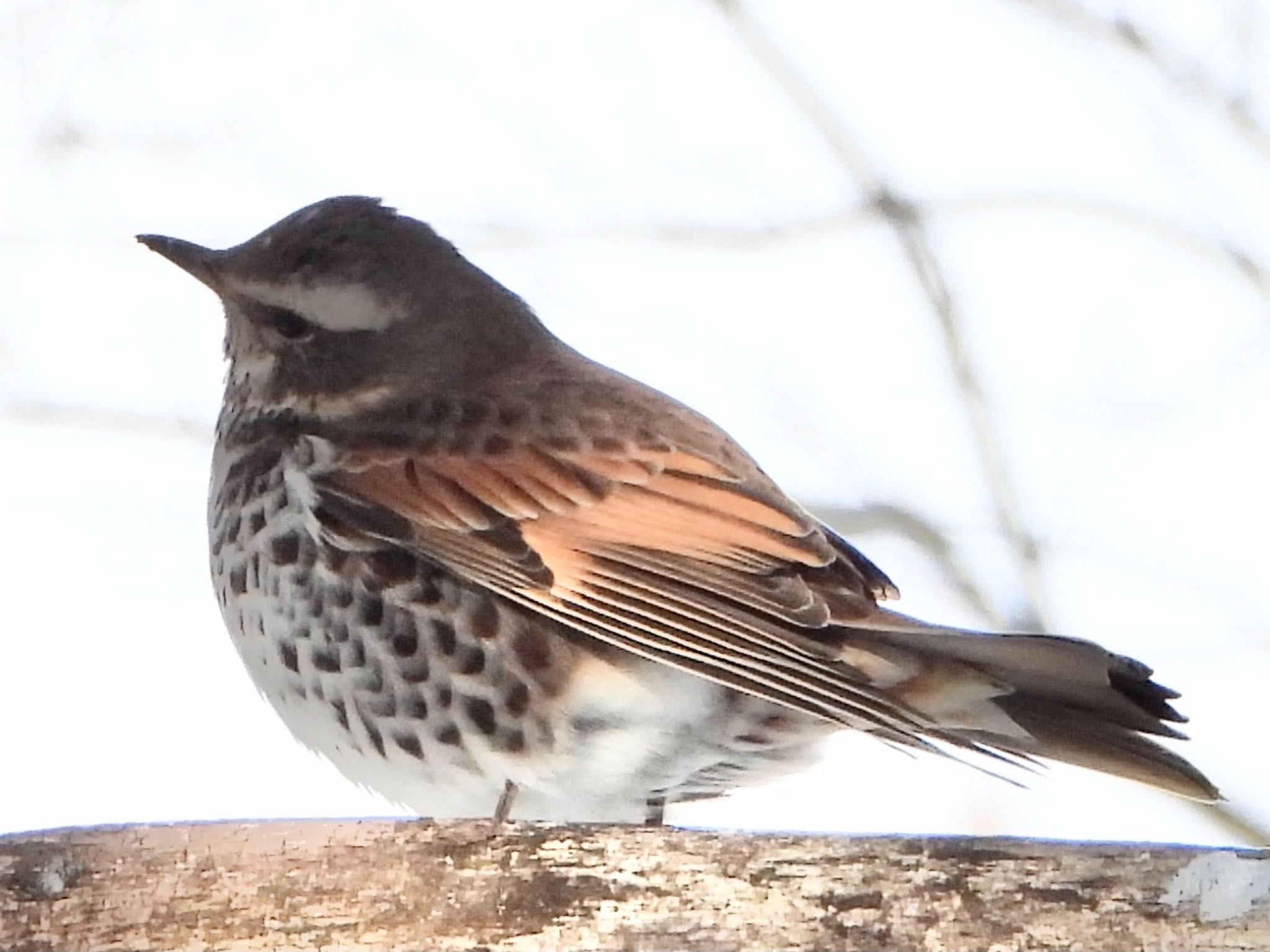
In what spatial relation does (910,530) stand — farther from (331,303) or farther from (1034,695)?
(1034,695)

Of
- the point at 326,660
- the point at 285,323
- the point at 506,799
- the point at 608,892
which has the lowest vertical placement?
the point at 608,892

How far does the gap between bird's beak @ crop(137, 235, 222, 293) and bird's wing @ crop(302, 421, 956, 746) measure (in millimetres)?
336

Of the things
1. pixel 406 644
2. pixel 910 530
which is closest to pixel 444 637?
pixel 406 644

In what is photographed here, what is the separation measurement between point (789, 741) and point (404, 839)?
0.62m

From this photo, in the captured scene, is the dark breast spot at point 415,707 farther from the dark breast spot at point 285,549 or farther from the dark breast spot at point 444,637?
the dark breast spot at point 285,549

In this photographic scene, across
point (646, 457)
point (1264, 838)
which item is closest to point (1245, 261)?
point (1264, 838)

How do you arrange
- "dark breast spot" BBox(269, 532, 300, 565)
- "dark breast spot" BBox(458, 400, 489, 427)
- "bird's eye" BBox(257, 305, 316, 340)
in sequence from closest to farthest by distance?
"dark breast spot" BBox(269, 532, 300, 565) → "dark breast spot" BBox(458, 400, 489, 427) → "bird's eye" BBox(257, 305, 316, 340)

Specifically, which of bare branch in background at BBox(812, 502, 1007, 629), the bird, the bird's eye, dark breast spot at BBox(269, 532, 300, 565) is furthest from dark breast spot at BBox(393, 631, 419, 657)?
bare branch in background at BBox(812, 502, 1007, 629)

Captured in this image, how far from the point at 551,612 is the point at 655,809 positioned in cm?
32

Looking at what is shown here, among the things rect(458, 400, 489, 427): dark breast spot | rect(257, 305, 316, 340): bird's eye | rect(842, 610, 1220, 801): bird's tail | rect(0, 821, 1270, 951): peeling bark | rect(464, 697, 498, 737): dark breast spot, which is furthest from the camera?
rect(257, 305, 316, 340): bird's eye

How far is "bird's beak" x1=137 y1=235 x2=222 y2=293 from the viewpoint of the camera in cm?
222

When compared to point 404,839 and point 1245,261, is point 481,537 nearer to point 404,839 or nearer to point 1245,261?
point 404,839

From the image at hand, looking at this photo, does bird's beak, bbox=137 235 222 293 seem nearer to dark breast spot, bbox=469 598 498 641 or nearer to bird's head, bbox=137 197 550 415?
bird's head, bbox=137 197 550 415

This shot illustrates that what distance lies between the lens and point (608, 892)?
1.37 metres
